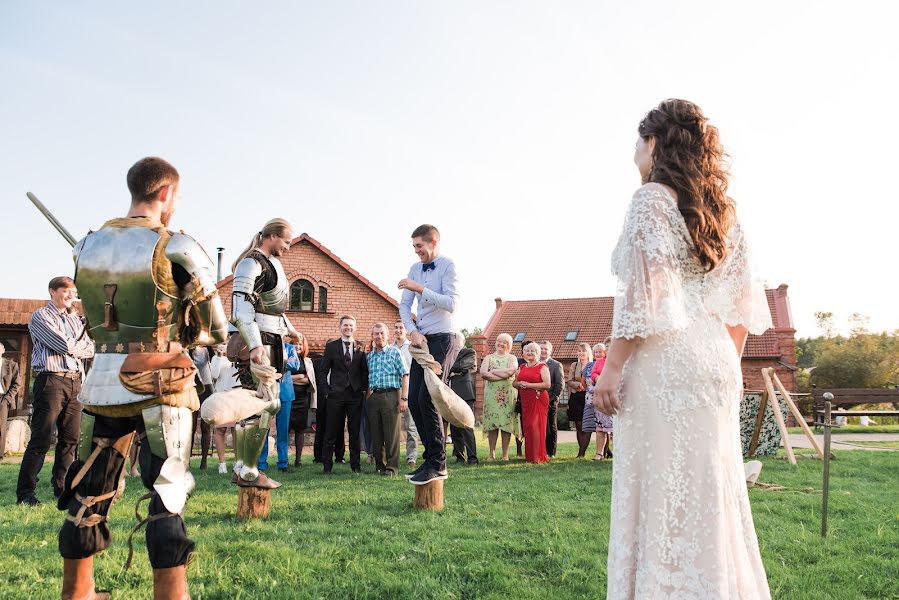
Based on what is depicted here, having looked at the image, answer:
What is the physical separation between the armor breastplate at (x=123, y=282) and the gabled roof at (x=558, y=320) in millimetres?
37512

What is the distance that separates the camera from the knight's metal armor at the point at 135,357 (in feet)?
10.6

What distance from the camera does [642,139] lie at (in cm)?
299

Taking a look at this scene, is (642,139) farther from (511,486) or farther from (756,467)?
(756,467)

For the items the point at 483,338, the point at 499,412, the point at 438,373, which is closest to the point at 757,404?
the point at 499,412

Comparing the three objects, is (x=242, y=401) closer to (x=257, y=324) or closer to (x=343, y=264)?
(x=257, y=324)

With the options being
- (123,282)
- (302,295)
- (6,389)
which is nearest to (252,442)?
(123,282)

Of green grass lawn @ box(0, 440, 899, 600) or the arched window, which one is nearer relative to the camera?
green grass lawn @ box(0, 440, 899, 600)

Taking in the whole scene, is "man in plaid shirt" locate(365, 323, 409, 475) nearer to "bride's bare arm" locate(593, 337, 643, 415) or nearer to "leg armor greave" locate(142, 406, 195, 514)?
"leg armor greave" locate(142, 406, 195, 514)

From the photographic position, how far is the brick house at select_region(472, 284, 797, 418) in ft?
118

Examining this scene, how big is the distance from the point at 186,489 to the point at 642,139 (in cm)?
274

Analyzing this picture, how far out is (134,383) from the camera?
10.4 ft

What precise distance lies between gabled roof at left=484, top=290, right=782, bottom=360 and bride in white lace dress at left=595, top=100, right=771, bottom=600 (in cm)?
3745

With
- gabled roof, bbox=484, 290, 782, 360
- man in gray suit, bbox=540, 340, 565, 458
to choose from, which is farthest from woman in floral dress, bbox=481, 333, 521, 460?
gabled roof, bbox=484, 290, 782, 360

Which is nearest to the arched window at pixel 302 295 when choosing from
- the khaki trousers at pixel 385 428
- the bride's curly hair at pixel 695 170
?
the khaki trousers at pixel 385 428
